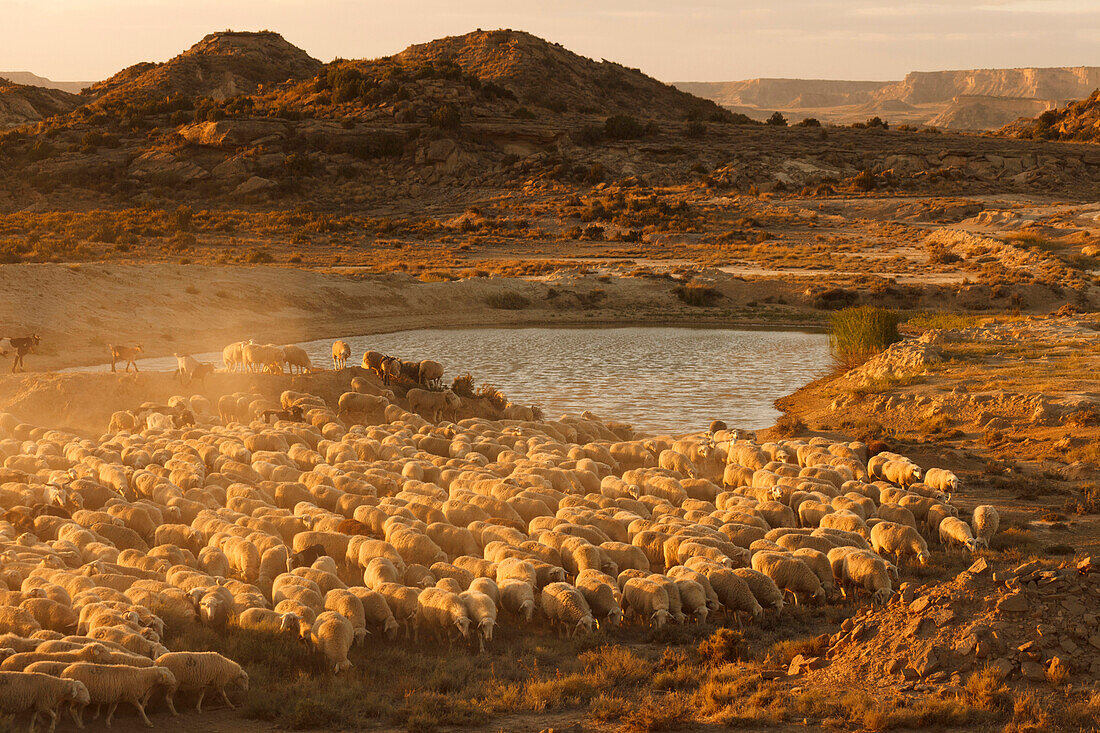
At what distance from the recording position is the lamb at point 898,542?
1238 cm

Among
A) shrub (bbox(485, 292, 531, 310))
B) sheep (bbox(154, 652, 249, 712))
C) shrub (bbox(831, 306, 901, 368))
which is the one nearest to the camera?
sheep (bbox(154, 652, 249, 712))

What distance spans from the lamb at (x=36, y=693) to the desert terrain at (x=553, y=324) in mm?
583

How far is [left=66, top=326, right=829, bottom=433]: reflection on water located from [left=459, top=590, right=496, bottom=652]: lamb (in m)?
12.4

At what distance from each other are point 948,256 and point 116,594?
4750 centimetres

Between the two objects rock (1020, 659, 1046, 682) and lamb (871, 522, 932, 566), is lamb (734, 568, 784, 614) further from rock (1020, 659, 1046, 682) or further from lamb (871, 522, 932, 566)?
rock (1020, 659, 1046, 682)

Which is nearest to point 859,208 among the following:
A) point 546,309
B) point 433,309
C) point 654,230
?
point 654,230

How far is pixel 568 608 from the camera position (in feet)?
33.5

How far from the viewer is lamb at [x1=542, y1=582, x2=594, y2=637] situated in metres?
10.2

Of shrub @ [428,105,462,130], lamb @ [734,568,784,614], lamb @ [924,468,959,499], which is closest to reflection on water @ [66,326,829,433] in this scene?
lamb @ [924,468,959,499]

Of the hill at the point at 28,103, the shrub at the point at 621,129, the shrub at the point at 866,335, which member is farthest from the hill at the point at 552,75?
the shrub at the point at 866,335

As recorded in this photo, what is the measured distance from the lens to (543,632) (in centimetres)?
1048

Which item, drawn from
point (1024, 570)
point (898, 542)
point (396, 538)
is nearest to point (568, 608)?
point (396, 538)

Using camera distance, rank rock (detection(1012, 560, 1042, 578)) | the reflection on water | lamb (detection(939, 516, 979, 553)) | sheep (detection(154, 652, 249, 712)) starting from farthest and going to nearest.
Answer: the reflection on water
lamb (detection(939, 516, 979, 553))
rock (detection(1012, 560, 1042, 578))
sheep (detection(154, 652, 249, 712))

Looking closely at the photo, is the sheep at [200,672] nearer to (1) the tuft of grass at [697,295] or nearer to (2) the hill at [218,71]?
(1) the tuft of grass at [697,295]
